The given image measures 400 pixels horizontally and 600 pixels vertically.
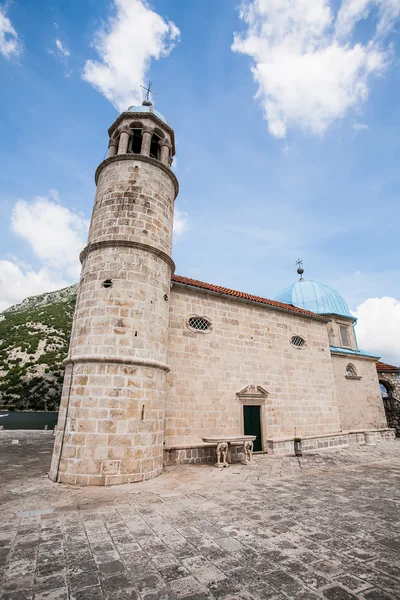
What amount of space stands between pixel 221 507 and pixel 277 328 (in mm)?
9400

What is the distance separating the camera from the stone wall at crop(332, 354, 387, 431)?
16.5 meters

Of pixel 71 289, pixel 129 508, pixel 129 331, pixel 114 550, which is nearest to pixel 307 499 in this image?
pixel 129 508

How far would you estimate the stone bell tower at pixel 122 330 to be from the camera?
7109 mm

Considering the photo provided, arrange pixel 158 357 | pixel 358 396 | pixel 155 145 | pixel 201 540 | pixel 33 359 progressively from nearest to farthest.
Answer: pixel 201 540
pixel 158 357
pixel 155 145
pixel 358 396
pixel 33 359

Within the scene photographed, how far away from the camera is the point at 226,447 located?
9.45 meters

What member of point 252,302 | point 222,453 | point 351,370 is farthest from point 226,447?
point 351,370

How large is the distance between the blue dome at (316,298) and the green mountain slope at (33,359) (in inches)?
1523

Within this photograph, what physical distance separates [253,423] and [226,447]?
8.67 ft

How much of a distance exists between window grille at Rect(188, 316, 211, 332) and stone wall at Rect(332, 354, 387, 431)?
9619 millimetres

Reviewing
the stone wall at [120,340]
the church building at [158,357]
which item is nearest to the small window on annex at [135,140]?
the church building at [158,357]

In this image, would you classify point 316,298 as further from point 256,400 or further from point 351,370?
point 256,400

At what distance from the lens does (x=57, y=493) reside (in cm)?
611

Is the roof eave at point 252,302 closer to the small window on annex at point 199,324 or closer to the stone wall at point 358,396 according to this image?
the small window on annex at point 199,324

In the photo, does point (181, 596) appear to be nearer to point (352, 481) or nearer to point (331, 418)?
point (352, 481)
